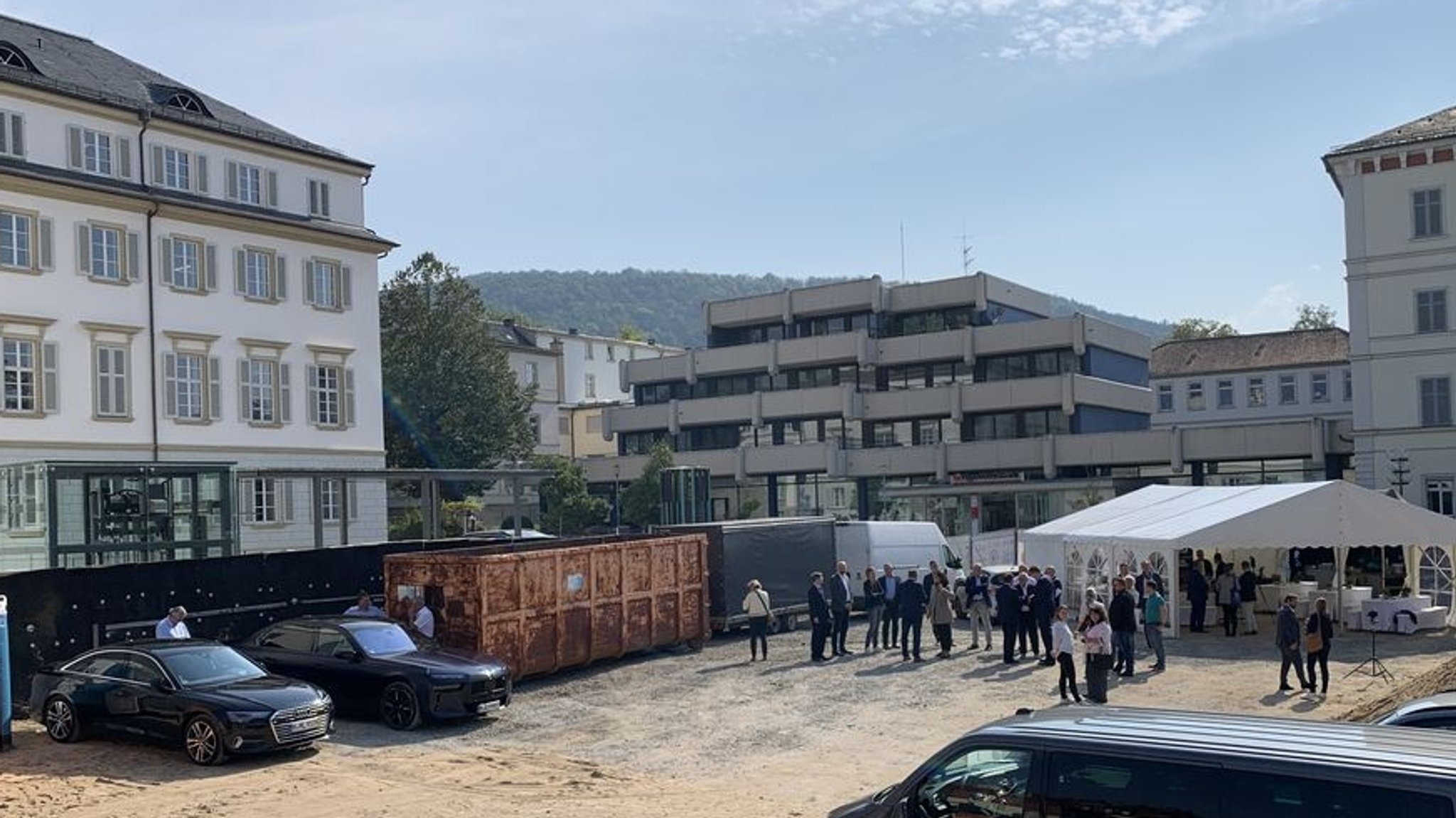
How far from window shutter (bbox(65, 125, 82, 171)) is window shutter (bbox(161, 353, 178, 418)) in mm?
5704

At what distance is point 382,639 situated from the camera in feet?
65.0

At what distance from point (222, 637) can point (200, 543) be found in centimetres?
785

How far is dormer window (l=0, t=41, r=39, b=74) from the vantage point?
38031mm

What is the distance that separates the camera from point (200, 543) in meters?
30.2

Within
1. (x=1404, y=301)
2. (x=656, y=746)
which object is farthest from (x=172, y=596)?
(x=1404, y=301)

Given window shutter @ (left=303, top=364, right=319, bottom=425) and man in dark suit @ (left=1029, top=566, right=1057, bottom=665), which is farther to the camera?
window shutter @ (left=303, top=364, right=319, bottom=425)

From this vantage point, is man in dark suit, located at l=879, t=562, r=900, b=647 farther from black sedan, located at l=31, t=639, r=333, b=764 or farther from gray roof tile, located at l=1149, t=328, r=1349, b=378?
gray roof tile, located at l=1149, t=328, r=1349, b=378

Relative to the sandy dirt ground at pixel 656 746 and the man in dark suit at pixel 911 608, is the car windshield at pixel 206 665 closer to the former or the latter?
the sandy dirt ground at pixel 656 746

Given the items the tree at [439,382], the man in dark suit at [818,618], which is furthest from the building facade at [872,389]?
the man in dark suit at [818,618]

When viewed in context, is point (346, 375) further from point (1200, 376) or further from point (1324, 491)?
point (1200, 376)

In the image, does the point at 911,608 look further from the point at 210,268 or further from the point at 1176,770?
the point at 210,268

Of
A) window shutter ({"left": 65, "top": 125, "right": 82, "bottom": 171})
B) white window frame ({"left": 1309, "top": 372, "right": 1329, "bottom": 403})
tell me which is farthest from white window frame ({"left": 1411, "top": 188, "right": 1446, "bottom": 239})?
window shutter ({"left": 65, "top": 125, "right": 82, "bottom": 171})

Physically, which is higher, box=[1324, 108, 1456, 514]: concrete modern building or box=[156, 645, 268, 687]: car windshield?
box=[1324, 108, 1456, 514]: concrete modern building

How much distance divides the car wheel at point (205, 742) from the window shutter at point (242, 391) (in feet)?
91.7
